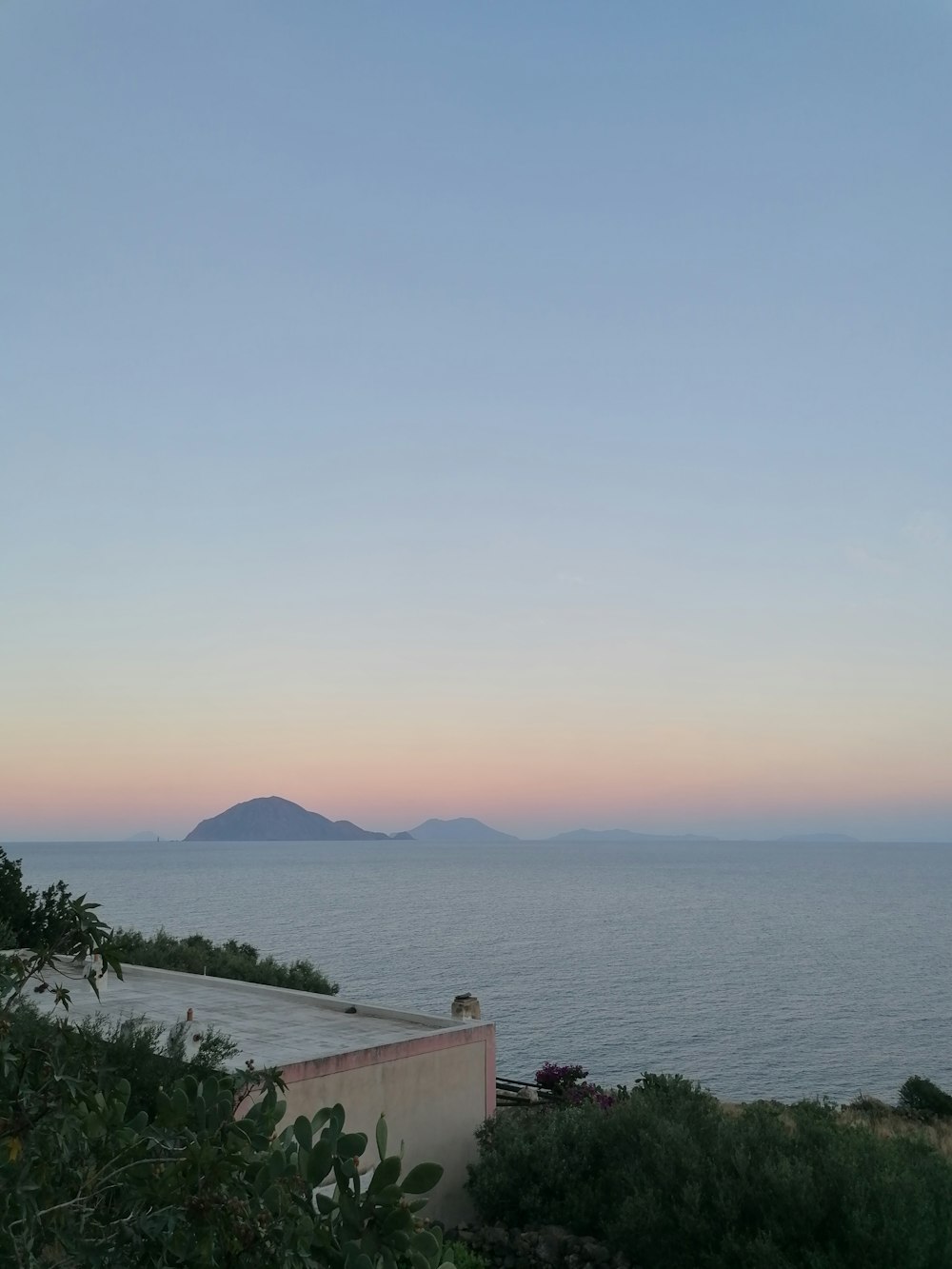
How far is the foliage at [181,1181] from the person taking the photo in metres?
2.56

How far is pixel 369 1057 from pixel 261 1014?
315 cm

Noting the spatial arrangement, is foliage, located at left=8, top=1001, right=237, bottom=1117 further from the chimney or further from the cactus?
the cactus

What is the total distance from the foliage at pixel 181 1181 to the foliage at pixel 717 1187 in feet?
33.0

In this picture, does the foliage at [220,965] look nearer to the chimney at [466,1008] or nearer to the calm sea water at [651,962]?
the chimney at [466,1008]

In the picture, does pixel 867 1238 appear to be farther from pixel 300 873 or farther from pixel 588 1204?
pixel 300 873

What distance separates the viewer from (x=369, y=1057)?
1355cm

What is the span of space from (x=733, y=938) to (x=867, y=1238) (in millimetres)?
Result: 84470

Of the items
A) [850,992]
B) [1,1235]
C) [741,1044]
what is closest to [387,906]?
[850,992]

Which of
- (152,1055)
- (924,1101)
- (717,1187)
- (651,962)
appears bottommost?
(651,962)

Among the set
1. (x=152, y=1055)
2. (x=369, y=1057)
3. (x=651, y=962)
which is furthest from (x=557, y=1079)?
(x=651, y=962)

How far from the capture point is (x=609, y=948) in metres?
82.4

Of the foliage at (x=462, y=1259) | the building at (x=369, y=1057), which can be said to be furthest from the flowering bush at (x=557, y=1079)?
the foliage at (x=462, y=1259)

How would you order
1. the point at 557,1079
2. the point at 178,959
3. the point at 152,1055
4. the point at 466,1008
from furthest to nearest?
the point at 178,959 → the point at 557,1079 → the point at 466,1008 → the point at 152,1055

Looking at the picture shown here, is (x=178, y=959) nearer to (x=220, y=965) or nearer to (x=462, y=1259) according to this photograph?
(x=220, y=965)
